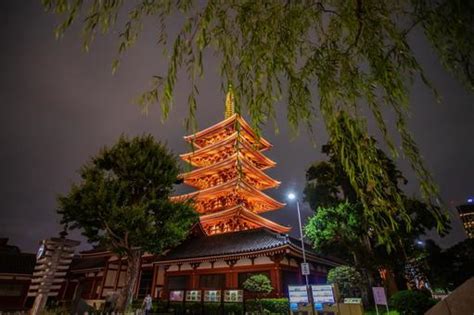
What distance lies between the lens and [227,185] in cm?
2492

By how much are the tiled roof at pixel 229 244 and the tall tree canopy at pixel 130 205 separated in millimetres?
3443

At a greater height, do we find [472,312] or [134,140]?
[134,140]

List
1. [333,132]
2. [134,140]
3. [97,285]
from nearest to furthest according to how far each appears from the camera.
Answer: [333,132], [134,140], [97,285]

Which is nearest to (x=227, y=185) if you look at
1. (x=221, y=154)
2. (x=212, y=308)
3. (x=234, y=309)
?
(x=221, y=154)

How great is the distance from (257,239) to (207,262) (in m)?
3.51

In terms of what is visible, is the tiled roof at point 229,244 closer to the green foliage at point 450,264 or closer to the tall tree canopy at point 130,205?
the tall tree canopy at point 130,205

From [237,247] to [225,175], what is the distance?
39.6 feet

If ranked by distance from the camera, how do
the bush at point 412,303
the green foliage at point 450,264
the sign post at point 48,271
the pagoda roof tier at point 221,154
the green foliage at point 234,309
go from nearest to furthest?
1. the sign post at point 48,271
2. the bush at point 412,303
3. the green foliage at point 450,264
4. the green foliage at point 234,309
5. the pagoda roof tier at point 221,154

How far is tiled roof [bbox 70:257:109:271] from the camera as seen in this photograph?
21.2 metres

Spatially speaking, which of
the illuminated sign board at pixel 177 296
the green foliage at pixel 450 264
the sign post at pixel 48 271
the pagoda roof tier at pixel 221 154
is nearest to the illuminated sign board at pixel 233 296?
the illuminated sign board at pixel 177 296

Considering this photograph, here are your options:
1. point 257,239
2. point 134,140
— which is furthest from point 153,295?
point 134,140

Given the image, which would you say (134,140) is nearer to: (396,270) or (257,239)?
(257,239)

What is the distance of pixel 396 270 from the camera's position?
528 inches

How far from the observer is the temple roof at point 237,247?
14.5 metres
